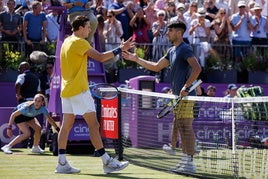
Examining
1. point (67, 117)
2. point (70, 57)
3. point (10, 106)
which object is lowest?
point (10, 106)

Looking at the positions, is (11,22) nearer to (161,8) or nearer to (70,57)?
(161,8)

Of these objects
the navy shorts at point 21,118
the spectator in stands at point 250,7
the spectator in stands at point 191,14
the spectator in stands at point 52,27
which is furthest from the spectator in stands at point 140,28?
the navy shorts at point 21,118

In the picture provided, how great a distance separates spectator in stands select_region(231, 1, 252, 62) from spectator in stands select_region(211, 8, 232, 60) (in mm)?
189

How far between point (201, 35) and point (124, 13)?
2.15 meters

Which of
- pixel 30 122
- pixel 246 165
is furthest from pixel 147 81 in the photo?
pixel 246 165

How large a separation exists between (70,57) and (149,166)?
95.5 inches

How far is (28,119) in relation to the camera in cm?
1692

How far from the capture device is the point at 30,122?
1691 cm

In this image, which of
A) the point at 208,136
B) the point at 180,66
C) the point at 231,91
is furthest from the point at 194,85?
the point at 231,91

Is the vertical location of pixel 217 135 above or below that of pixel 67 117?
below

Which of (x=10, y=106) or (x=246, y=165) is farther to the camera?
(x=10, y=106)

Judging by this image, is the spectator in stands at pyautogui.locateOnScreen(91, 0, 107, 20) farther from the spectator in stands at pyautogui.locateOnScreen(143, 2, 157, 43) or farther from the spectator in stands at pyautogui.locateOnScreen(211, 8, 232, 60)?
the spectator in stands at pyautogui.locateOnScreen(211, 8, 232, 60)

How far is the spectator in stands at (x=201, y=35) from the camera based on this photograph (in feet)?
74.2

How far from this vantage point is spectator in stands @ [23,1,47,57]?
21203 mm
